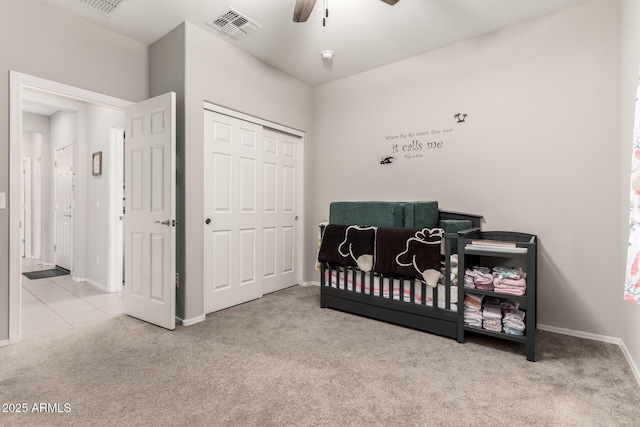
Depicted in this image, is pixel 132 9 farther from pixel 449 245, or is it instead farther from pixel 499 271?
pixel 499 271

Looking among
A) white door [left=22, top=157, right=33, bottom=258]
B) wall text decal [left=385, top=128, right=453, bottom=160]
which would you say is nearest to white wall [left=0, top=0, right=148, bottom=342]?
wall text decal [left=385, top=128, right=453, bottom=160]

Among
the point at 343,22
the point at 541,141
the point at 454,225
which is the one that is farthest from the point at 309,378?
the point at 343,22

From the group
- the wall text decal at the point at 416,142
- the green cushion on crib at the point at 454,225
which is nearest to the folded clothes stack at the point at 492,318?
the green cushion on crib at the point at 454,225

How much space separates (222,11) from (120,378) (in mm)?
2745

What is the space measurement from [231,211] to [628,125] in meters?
3.25

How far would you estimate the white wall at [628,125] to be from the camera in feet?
6.17

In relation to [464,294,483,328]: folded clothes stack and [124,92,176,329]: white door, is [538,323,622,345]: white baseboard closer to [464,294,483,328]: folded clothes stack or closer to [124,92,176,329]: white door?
[464,294,483,328]: folded clothes stack

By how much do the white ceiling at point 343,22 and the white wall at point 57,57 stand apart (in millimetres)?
120

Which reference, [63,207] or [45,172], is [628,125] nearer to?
[63,207]

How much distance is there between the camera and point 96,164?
3.93 meters

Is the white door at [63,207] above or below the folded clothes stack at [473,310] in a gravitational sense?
above

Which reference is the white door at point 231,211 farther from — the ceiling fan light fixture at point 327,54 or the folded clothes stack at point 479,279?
the folded clothes stack at point 479,279

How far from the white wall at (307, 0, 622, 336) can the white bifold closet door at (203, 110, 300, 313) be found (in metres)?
1.35

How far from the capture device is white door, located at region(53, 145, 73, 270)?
14.7 feet
